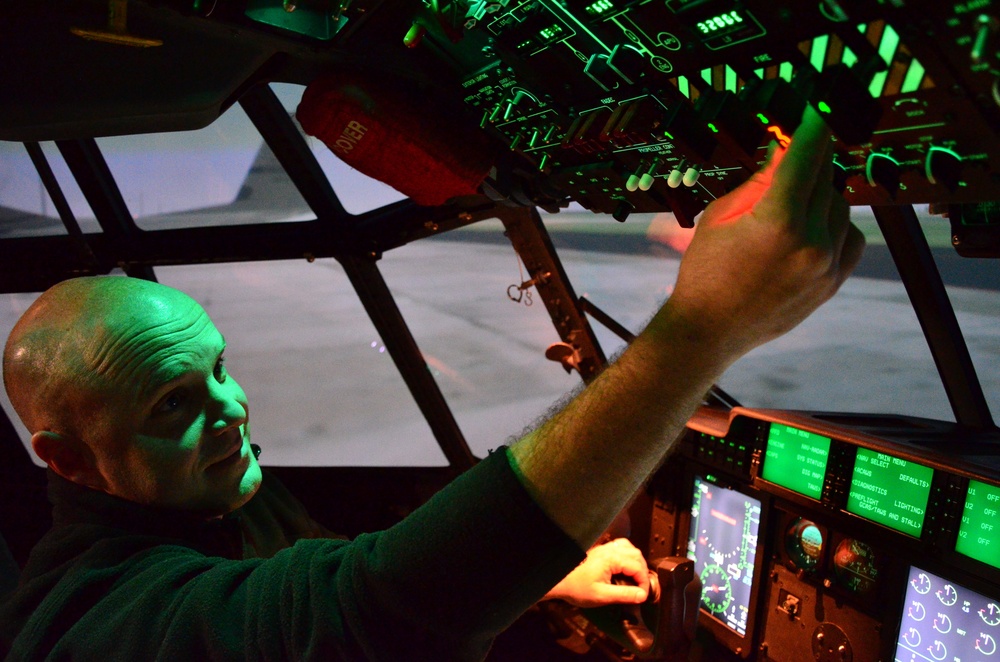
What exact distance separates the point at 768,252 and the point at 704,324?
7 cm

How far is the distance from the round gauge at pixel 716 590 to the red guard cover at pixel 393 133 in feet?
4.97

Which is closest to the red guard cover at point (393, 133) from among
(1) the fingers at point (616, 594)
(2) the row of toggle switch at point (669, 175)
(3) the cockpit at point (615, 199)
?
(3) the cockpit at point (615, 199)

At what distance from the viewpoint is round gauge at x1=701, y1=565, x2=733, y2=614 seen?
2.17 meters

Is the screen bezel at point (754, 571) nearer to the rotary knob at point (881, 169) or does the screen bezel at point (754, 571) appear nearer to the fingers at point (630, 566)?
the fingers at point (630, 566)

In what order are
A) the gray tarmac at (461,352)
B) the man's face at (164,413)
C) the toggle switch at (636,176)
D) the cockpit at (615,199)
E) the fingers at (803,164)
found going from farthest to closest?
the gray tarmac at (461,352), the toggle switch at (636,176), the man's face at (164,413), the cockpit at (615,199), the fingers at (803,164)

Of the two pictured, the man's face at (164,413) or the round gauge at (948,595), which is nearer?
the man's face at (164,413)

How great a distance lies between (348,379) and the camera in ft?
46.0

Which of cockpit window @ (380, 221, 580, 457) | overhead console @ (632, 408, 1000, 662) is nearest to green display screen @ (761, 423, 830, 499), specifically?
overhead console @ (632, 408, 1000, 662)

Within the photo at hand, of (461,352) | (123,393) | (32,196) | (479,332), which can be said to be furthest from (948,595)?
(479,332)

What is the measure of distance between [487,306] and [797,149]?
1583 cm

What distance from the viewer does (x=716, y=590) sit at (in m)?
2.21

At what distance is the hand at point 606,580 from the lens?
181 centimetres

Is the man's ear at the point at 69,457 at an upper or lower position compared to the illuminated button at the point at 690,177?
lower

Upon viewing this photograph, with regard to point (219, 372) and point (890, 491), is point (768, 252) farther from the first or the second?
point (890, 491)
